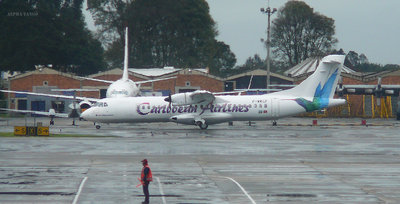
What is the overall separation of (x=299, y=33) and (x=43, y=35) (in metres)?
52.6

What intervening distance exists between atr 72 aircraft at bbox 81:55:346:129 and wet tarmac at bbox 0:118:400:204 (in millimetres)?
6405

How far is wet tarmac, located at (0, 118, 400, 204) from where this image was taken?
2249 centimetres

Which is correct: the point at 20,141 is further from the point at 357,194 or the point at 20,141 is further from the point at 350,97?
the point at 350,97

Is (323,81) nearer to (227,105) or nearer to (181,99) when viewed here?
(227,105)

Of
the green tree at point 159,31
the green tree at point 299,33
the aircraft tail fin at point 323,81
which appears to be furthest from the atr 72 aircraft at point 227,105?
the green tree at point 299,33

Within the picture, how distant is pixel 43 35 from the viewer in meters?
96.0

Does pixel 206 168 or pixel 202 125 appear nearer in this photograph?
pixel 206 168

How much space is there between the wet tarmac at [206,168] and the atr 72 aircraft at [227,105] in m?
6.40

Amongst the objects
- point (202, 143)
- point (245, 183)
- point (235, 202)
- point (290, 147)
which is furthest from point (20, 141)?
point (235, 202)

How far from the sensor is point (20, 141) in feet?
138

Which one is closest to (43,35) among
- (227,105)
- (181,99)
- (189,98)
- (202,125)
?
(181,99)

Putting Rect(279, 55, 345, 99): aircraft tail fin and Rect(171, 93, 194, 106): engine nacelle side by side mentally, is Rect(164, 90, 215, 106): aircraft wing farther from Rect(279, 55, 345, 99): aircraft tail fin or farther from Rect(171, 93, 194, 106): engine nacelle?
Rect(279, 55, 345, 99): aircraft tail fin

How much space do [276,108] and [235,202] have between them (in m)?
33.3

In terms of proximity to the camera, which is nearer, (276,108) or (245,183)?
(245,183)
